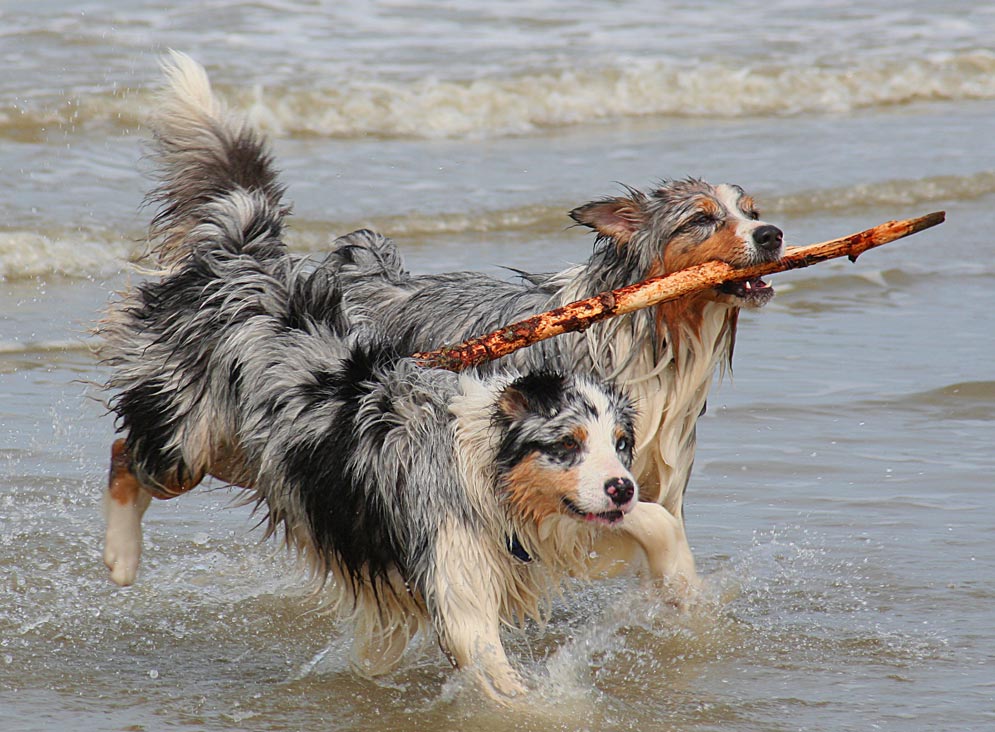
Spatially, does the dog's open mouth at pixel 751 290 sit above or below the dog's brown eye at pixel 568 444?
above

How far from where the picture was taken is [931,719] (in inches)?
179

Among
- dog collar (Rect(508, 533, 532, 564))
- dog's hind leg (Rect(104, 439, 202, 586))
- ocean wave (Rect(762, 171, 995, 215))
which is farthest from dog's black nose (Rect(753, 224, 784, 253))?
ocean wave (Rect(762, 171, 995, 215))

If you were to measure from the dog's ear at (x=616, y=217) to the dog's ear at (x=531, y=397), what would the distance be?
3.83ft

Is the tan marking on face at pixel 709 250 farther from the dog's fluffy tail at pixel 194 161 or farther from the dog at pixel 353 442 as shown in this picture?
the dog's fluffy tail at pixel 194 161

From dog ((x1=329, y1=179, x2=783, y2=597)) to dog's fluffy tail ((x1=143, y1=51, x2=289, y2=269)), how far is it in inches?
36.7

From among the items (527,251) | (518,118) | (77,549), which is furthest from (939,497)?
(518,118)

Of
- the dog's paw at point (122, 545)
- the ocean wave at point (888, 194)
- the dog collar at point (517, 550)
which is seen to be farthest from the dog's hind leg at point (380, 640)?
the ocean wave at point (888, 194)

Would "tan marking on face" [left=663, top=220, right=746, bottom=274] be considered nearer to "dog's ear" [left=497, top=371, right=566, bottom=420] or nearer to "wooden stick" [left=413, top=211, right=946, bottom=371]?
"wooden stick" [left=413, top=211, right=946, bottom=371]

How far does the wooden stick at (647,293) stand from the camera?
5094 millimetres

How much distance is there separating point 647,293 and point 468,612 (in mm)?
1351

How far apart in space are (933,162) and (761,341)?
18.2 ft

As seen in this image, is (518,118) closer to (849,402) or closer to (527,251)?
(527,251)

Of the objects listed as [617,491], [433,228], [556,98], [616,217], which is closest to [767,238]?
[616,217]

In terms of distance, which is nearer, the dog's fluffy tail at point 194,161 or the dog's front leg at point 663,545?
the dog's front leg at point 663,545
